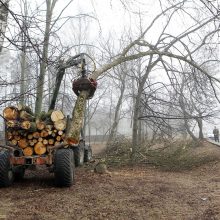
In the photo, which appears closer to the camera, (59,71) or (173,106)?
(59,71)

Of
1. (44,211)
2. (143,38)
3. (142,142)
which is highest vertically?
(143,38)

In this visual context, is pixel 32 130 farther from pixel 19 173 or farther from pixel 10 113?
pixel 19 173

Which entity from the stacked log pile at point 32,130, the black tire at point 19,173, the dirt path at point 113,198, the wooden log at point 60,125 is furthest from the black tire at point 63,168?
the black tire at point 19,173

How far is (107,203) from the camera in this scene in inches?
316

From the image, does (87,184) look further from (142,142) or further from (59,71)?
(142,142)

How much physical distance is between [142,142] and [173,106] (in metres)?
2.60

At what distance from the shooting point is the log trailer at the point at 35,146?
31.2 ft

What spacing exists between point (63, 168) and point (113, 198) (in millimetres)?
1512

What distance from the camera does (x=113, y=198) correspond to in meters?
8.53

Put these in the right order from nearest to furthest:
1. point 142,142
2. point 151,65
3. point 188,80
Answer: point 188,80 → point 151,65 → point 142,142

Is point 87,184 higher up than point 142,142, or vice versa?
point 142,142

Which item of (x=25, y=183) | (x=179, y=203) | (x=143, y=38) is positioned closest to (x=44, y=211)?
(x=179, y=203)

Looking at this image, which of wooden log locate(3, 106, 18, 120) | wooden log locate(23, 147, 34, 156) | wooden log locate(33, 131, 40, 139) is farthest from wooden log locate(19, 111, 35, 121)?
wooden log locate(23, 147, 34, 156)

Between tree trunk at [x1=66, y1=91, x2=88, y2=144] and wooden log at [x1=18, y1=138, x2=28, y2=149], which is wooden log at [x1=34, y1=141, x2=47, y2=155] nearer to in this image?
wooden log at [x1=18, y1=138, x2=28, y2=149]
